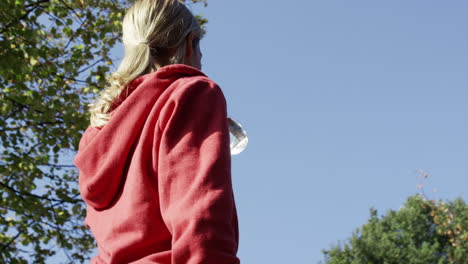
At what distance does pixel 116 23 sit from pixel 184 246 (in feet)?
27.0

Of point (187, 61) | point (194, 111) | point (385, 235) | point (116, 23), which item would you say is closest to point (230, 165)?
point (194, 111)

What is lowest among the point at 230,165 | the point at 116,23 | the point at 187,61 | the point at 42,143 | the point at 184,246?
the point at 184,246

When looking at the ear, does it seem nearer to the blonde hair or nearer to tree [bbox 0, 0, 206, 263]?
the blonde hair

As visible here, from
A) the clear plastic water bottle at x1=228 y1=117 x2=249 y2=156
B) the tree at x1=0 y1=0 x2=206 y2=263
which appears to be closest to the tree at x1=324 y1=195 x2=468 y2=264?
the tree at x1=0 y1=0 x2=206 y2=263

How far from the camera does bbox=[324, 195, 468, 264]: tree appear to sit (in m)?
33.6

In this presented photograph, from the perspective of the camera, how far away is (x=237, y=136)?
2.35m

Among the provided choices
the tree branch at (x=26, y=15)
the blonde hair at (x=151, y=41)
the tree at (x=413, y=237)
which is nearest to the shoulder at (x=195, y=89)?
the blonde hair at (x=151, y=41)

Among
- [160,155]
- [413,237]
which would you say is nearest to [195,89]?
[160,155]

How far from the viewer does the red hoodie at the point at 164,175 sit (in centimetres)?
177

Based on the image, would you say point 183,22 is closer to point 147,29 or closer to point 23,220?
point 147,29

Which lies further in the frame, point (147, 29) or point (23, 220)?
point (23, 220)

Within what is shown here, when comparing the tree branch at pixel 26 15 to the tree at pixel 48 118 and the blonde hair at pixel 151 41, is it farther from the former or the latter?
the blonde hair at pixel 151 41

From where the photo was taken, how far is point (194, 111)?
6.51ft

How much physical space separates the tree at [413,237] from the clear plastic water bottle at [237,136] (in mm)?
32144
